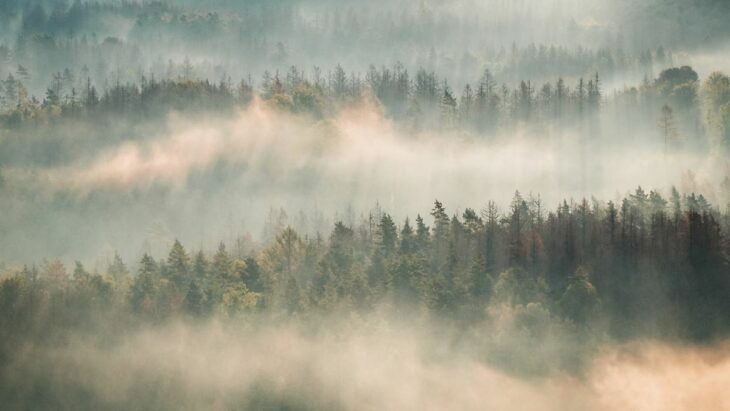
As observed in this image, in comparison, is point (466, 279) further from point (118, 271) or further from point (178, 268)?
point (118, 271)

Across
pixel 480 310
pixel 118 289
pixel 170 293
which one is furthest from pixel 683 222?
pixel 118 289

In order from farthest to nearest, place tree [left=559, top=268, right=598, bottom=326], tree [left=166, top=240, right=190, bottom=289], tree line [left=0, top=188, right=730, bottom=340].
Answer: tree [left=166, top=240, right=190, bottom=289]
tree line [left=0, top=188, right=730, bottom=340]
tree [left=559, top=268, right=598, bottom=326]

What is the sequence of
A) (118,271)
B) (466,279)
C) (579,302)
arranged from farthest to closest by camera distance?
(118,271), (466,279), (579,302)

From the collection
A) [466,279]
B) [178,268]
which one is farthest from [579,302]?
[178,268]

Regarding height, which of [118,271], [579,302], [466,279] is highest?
[118,271]

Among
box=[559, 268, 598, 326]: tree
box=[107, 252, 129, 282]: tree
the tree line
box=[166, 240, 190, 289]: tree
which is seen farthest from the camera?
box=[107, 252, 129, 282]: tree

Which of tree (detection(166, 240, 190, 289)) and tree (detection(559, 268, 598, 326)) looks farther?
tree (detection(166, 240, 190, 289))

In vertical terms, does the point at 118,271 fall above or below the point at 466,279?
above

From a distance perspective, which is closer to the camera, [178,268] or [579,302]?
[579,302]

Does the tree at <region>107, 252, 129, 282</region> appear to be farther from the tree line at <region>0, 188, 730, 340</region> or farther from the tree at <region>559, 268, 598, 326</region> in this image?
the tree at <region>559, 268, 598, 326</region>

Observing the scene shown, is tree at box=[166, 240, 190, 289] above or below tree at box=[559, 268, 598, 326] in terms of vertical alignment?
above

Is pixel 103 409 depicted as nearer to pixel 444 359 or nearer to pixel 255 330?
pixel 255 330

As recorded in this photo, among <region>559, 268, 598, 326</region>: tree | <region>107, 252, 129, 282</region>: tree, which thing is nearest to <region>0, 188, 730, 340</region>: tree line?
<region>559, 268, 598, 326</region>: tree
